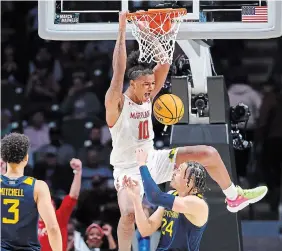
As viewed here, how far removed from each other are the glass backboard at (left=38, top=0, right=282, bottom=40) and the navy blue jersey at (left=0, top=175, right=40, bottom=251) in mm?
1438

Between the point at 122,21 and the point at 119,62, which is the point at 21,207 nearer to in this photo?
the point at 119,62

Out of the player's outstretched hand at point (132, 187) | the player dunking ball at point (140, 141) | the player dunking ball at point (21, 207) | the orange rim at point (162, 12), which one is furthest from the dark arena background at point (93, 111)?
the player dunking ball at point (21, 207)

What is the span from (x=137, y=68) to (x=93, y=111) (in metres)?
3.84

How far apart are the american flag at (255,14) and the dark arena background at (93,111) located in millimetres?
1033

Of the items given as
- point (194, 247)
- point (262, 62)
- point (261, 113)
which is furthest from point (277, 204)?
point (194, 247)

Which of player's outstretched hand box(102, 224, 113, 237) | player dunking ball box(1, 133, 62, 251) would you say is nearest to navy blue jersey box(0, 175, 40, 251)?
player dunking ball box(1, 133, 62, 251)

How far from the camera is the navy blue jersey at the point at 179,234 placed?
6.02 m

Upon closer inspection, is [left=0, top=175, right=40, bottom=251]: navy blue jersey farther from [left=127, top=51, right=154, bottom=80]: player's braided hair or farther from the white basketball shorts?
[left=127, top=51, right=154, bottom=80]: player's braided hair

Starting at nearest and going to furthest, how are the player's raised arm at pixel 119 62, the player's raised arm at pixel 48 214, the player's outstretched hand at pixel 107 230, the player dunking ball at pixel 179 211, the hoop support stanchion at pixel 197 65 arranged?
the player dunking ball at pixel 179 211 < the player's raised arm at pixel 48 214 < the player's raised arm at pixel 119 62 < the hoop support stanchion at pixel 197 65 < the player's outstretched hand at pixel 107 230

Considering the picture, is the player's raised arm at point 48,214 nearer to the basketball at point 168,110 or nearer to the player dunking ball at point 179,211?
the player dunking ball at point 179,211

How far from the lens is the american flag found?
23.6ft

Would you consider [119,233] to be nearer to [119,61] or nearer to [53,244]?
[53,244]

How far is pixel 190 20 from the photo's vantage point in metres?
7.21

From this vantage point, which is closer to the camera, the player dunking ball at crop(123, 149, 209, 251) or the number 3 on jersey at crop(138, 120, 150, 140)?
the player dunking ball at crop(123, 149, 209, 251)
